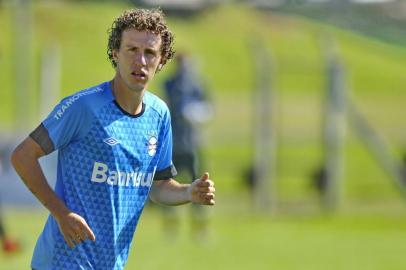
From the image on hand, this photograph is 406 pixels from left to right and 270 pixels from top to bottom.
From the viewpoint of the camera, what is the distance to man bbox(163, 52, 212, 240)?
16500 millimetres

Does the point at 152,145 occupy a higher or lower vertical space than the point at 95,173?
higher

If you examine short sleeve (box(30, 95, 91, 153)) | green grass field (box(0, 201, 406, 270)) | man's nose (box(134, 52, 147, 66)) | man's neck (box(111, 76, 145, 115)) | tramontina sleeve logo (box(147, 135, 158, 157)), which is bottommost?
green grass field (box(0, 201, 406, 270))

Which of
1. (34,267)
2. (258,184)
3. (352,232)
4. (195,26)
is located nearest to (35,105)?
(195,26)

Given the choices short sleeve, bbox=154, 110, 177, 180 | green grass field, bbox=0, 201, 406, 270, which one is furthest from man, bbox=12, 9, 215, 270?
green grass field, bbox=0, 201, 406, 270

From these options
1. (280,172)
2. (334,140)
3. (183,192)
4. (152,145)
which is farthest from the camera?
(280,172)

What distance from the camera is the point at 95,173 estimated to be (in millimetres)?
6141

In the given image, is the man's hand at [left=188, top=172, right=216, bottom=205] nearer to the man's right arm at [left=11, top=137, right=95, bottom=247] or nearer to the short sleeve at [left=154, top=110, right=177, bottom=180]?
the short sleeve at [left=154, top=110, right=177, bottom=180]

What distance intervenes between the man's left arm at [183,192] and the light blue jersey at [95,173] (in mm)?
277

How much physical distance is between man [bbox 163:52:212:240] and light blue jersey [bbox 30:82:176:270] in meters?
10.0

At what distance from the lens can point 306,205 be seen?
827 inches

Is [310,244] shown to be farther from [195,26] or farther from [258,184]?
[195,26]

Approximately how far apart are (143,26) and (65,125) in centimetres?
62

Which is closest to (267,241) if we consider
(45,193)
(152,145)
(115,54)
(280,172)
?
(280,172)

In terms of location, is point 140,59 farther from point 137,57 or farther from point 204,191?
point 204,191
